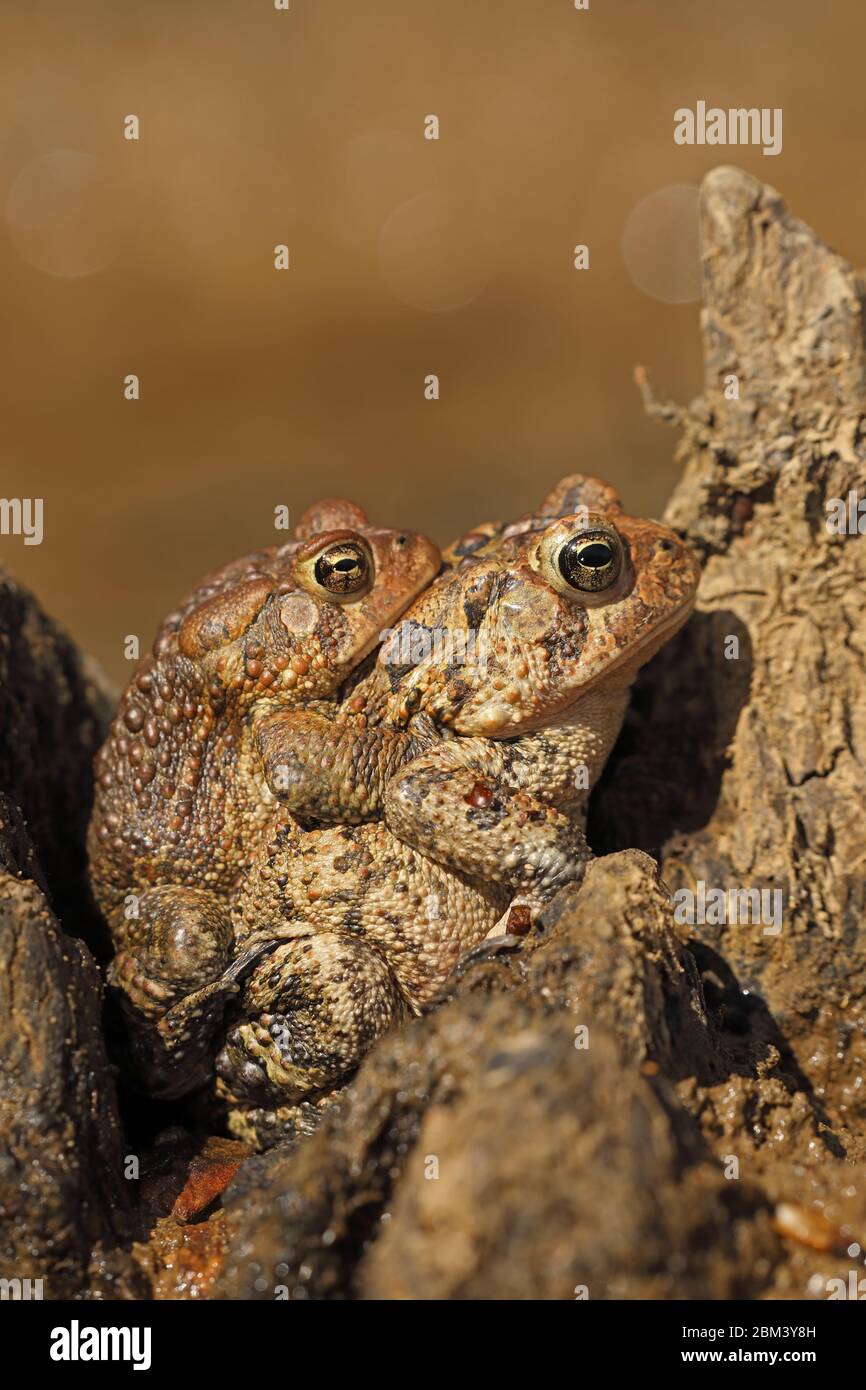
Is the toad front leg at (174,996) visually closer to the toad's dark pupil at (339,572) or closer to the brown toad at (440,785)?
the brown toad at (440,785)

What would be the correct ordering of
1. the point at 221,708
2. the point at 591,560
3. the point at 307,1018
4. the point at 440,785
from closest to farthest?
1. the point at 307,1018
2. the point at 440,785
3. the point at 591,560
4. the point at 221,708

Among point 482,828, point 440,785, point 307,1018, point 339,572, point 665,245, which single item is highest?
point 665,245

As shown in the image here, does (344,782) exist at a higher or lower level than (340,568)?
lower

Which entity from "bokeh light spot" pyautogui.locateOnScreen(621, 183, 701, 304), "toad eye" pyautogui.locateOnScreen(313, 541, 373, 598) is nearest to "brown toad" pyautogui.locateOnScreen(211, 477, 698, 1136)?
"toad eye" pyautogui.locateOnScreen(313, 541, 373, 598)

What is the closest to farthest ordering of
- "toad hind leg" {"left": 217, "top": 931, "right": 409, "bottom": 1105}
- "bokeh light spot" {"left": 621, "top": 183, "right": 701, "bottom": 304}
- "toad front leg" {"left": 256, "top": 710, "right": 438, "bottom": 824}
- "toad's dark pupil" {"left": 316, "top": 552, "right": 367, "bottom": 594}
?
"toad hind leg" {"left": 217, "top": 931, "right": 409, "bottom": 1105}, "toad front leg" {"left": 256, "top": 710, "right": 438, "bottom": 824}, "toad's dark pupil" {"left": 316, "top": 552, "right": 367, "bottom": 594}, "bokeh light spot" {"left": 621, "top": 183, "right": 701, "bottom": 304}

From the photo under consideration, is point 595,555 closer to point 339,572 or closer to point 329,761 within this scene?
point 339,572

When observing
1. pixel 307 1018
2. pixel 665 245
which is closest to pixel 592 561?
pixel 307 1018

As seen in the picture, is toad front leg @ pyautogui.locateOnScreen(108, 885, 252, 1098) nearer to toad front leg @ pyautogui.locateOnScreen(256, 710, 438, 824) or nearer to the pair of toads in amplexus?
the pair of toads in amplexus

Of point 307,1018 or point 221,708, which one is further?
point 221,708
